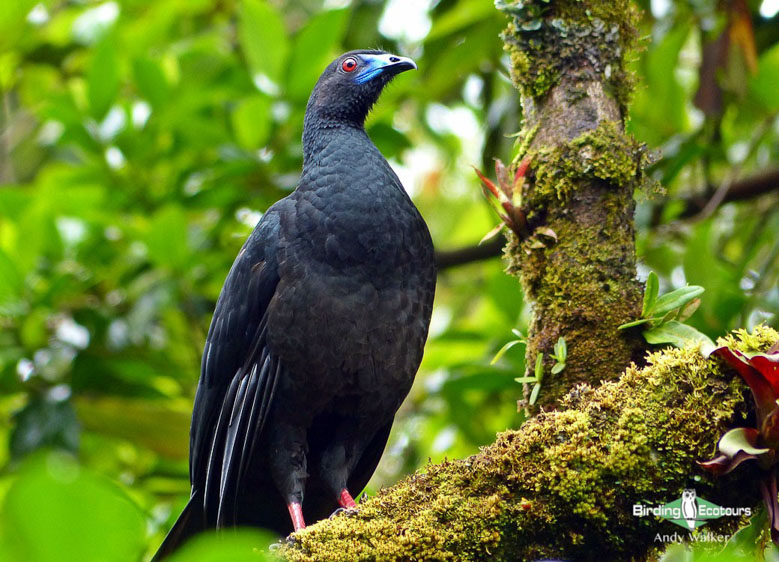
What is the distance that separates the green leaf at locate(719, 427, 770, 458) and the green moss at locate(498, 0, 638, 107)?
1262mm

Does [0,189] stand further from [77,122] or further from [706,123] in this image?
[706,123]

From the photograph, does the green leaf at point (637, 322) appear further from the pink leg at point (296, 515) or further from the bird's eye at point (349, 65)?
the bird's eye at point (349, 65)

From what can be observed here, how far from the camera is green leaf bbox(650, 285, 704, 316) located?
93.3 inches

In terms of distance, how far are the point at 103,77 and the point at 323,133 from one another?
4.82 feet

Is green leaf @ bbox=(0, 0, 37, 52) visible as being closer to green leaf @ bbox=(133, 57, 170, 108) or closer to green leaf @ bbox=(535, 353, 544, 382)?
green leaf @ bbox=(133, 57, 170, 108)

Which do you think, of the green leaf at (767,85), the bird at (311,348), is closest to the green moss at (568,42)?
the bird at (311,348)

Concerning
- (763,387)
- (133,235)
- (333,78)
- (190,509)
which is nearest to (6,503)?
(763,387)

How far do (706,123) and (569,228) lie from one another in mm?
2086

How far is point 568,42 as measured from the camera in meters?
2.69

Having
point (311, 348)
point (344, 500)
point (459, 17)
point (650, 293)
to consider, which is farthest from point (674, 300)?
point (459, 17)

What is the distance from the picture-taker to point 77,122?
4.66 meters

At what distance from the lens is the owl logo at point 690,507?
5.94ft

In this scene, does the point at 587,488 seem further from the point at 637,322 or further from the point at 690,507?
the point at 637,322

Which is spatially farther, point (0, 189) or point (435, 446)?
point (435, 446)
